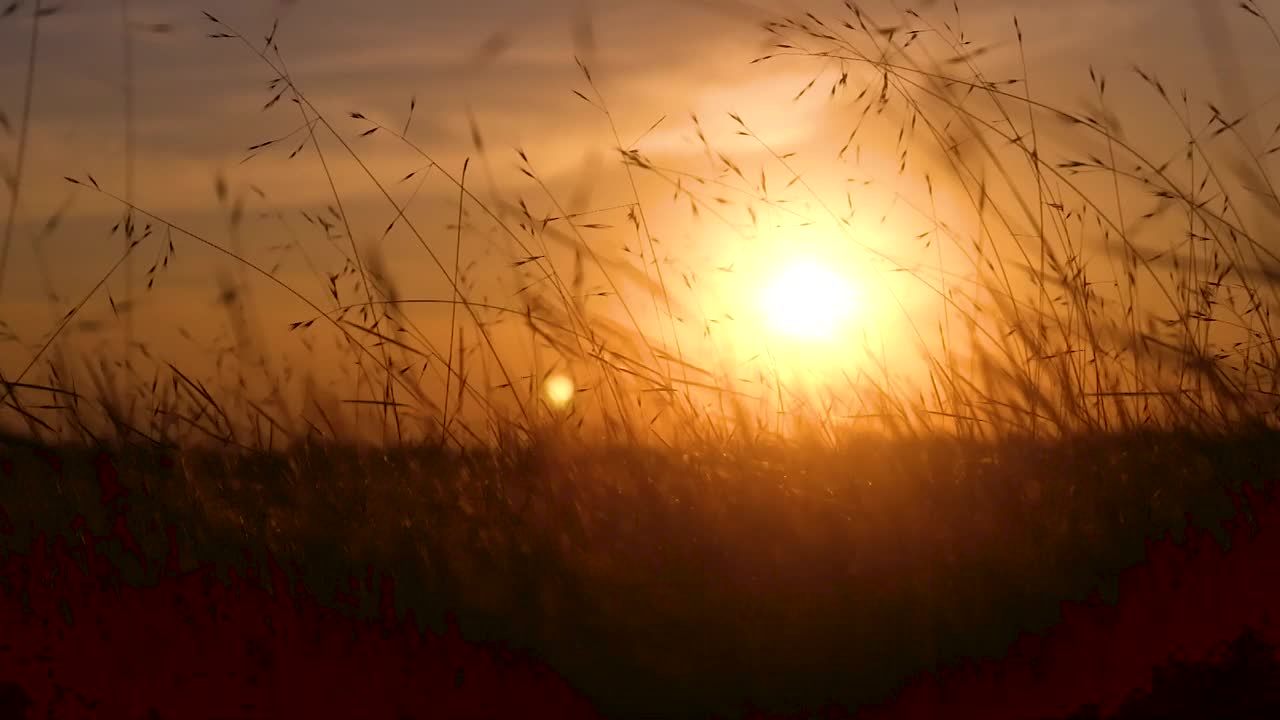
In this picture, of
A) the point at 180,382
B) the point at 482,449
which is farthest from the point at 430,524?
the point at 180,382

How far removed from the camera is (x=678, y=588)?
2098 millimetres

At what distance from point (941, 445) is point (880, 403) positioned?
198mm

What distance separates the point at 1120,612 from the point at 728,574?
591 millimetres

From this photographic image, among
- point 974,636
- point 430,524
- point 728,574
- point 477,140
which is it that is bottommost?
point 974,636

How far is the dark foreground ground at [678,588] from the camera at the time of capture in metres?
1.92

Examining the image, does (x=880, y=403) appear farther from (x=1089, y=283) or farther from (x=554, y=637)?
(x=554, y=637)

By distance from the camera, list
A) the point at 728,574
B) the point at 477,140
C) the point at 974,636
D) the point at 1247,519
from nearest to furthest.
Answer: the point at 974,636 < the point at 728,574 < the point at 1247,519 < the point at 477,140

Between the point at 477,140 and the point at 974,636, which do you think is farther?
the point at 477,140

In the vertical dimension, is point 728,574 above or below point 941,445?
below

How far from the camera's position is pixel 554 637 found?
2010mm

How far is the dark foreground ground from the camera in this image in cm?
192

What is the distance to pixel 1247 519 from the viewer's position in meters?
2.29

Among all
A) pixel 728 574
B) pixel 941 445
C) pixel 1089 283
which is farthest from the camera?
pixel 1089 283

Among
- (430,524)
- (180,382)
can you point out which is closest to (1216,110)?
(430,524)
